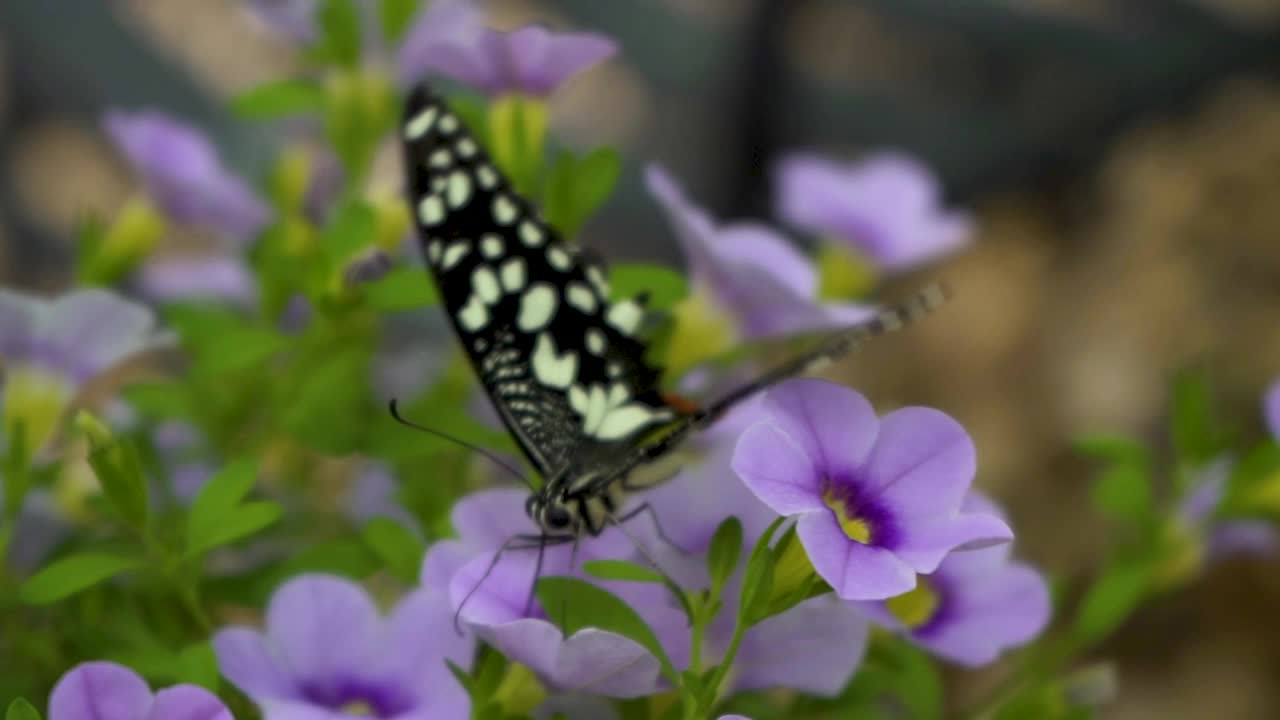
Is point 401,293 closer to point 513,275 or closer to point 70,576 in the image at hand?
point 513,275

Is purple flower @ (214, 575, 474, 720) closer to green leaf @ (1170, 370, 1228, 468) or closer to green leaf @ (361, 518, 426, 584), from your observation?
green leaf @ (361, 518, 426, 584)

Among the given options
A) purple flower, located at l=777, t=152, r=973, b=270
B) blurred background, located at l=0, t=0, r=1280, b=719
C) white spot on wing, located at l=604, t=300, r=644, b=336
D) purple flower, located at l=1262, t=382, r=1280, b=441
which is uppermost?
blurred background, located at l=0, t=0, r=1280, b=719

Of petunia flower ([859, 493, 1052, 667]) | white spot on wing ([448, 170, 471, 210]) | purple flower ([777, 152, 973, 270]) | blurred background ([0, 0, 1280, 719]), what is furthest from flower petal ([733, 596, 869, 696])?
blurred background ([0, 0, 1280, 719])

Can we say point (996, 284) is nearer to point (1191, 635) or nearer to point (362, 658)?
point (1191, 635)

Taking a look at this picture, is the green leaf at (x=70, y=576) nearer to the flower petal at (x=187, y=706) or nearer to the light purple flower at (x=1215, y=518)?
the flower petal at (x=187, y=706)

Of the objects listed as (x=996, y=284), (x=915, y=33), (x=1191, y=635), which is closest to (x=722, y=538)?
(x=1191, y=635)

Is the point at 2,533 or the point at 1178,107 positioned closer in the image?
the point at 2,533

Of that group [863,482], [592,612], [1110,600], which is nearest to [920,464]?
[863,482]
